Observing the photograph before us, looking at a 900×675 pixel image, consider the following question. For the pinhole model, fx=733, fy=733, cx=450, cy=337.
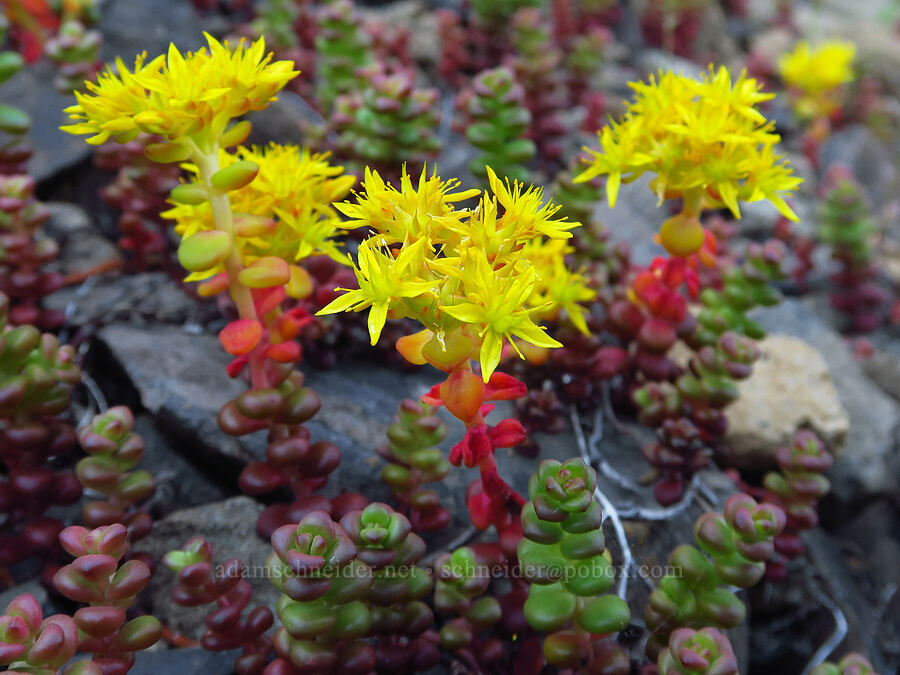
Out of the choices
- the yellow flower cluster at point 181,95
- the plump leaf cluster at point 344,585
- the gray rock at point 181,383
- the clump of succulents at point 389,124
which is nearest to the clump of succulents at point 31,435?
the gray rock at point 181,383

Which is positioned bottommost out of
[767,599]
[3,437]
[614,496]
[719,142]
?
[767,599]

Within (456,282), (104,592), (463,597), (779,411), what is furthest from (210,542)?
(779,411)

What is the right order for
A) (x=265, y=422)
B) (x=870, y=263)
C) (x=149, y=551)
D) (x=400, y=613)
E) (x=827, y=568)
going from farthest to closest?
(x=870, y=263), (x=827, y=568), (x=149, y=551), (x=265, y=422), (x=400, y=613)

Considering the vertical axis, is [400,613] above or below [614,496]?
below

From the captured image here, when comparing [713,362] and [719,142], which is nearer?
[719,142]

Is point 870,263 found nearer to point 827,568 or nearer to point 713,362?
point 827,568

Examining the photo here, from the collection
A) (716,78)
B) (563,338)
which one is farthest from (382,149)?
(716,78)

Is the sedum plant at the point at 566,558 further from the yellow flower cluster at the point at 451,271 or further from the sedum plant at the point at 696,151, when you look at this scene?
the sedum plant at the point at 696,151

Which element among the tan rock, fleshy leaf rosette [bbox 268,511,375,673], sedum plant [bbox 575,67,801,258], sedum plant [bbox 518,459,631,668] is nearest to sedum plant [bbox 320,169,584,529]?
sedum plant [bbox 518,459,631,668]
